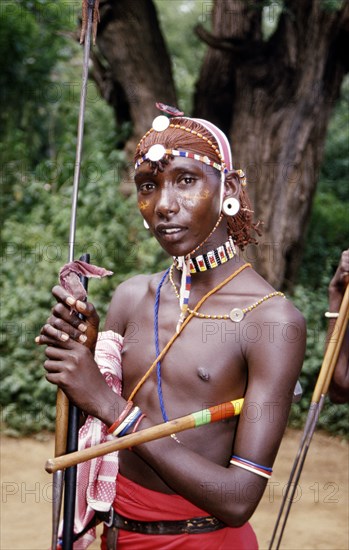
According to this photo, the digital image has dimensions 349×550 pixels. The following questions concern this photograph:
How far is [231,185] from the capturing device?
225 centimetres

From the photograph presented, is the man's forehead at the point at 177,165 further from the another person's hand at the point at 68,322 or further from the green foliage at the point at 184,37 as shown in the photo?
the green foliage at the point at 184,37

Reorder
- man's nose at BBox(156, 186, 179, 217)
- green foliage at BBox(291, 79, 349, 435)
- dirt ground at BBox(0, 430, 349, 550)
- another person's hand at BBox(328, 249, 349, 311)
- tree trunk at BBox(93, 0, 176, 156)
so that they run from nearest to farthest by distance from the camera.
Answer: man's nose at BBox(156, 186, 179, 217) < another person's hand at BBox(328, 249, 349, 311) < dirt ground at BBox(0, 430, 349, 550) < green foliage at BBox(291, 79, 349, 435) < tree trunk at BBox(93, 0, 176, 156)

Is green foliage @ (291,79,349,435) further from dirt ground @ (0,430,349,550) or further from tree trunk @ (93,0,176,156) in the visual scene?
tree trunk @ (93,0,176,156)

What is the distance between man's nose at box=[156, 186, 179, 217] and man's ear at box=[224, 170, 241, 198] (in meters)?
0.22

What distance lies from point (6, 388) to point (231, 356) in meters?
5.71

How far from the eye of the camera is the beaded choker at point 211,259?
2.23m

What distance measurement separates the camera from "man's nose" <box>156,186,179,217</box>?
6.77 ft

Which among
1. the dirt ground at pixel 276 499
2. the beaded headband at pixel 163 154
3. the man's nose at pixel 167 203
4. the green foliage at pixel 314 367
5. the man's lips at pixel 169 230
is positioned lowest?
Result: the dirt ground at pixel 276 499

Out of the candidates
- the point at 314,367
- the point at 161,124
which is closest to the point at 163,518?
the point at 161,124

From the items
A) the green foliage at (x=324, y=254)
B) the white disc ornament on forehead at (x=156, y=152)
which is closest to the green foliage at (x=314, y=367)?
the green foliage at (x=324, y=254)

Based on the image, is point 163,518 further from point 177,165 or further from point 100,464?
point 177,165

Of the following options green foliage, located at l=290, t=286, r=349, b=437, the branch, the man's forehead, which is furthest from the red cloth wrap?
the branch

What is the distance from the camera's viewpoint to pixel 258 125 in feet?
27.0

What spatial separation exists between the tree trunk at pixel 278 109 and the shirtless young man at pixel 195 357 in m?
5.68
